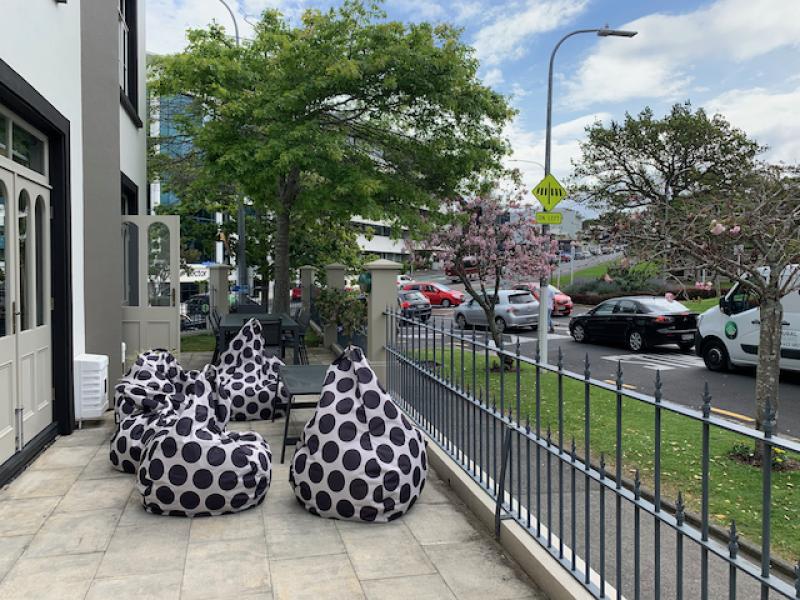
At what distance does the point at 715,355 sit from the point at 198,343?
11340mm

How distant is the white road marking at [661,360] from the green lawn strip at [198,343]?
8.92 m

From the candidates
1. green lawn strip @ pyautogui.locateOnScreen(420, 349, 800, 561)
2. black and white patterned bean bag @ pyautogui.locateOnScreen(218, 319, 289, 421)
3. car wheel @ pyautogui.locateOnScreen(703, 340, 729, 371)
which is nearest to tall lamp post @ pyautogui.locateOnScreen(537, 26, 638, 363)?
car wheel @ pyautogui.locateOnScreen(703, 340, 729, 371)

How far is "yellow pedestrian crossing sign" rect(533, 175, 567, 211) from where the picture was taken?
1269 centimetres

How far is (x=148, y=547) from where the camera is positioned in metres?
4.15

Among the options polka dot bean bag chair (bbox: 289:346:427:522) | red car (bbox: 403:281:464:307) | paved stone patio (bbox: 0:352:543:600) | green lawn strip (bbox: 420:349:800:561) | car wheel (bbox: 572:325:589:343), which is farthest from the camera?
red car (bbox: 403:281:464:307)

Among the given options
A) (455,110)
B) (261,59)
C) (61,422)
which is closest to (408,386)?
(61,422)

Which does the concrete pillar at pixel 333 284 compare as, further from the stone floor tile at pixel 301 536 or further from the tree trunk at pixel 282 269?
the stone floor tile at pixel 301 536

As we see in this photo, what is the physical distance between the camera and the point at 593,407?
9.37 metres

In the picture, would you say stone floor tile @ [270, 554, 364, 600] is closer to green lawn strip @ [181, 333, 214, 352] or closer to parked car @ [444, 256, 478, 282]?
parked car @ [444, 256, 478, 282]

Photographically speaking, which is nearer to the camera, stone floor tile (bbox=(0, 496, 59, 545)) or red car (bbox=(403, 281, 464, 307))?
stone floor tile (bbox=(0, 496, 59, 545))

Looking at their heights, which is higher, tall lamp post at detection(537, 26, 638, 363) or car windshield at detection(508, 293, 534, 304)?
tall lamp post at detection(537, 26, 638, 363)

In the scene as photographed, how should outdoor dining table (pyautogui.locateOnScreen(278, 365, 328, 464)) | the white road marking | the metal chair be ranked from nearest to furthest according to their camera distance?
outdoor dining table (pyautogui.locateOnScreen(278, 365, 328, 464)), the metal chair, the white road marking

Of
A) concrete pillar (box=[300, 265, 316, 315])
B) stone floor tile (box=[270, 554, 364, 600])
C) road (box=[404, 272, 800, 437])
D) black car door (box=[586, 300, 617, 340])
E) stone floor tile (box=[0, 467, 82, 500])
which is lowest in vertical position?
road (box=[404, 272, 800, 437])

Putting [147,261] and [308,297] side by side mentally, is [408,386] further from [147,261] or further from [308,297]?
[308,297]
